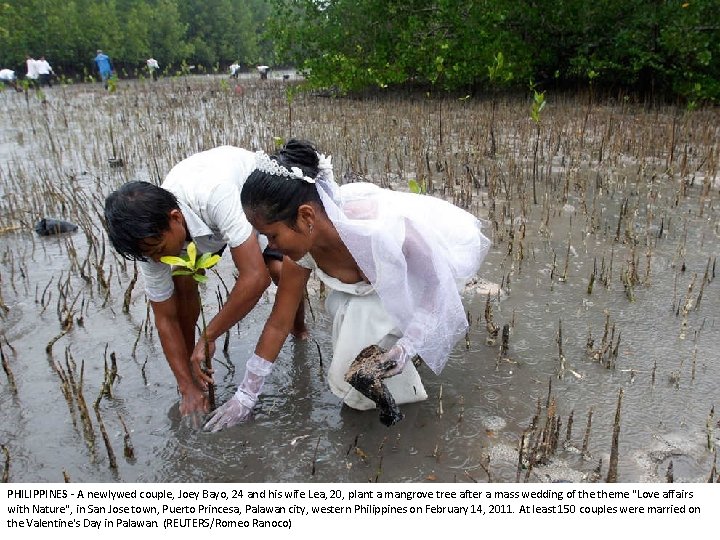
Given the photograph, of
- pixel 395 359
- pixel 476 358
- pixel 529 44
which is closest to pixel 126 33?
pixel 529 44

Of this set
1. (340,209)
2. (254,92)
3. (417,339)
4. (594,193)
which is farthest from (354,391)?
(254,92)

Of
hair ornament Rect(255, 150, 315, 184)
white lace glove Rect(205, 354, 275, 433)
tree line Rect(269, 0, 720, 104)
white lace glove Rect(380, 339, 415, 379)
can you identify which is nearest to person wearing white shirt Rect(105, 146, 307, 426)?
white lace glove Rect(205, 354, 275, 433)

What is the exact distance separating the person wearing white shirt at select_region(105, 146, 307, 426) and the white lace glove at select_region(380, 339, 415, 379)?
0.54m

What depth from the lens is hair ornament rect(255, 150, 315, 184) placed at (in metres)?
2.04

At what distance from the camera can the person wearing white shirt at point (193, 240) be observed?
6.88ft

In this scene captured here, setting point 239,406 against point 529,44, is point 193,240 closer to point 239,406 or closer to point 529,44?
point 239,406

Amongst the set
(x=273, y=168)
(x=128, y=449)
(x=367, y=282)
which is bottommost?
(x=128, y=449)

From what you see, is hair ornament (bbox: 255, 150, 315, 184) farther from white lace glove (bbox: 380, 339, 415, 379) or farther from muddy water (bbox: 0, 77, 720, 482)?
muddy water (bbox: 0, 77, 720, 482)

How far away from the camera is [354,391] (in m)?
2.40

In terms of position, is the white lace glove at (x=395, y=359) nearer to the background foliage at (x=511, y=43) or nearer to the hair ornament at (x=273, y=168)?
the hair ornament at (x=273, y=168)

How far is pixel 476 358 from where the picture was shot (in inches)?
112

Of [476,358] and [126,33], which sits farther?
[126,33]

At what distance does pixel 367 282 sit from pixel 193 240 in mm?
687

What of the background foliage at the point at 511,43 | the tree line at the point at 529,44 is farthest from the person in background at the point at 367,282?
the tree line at the point at 529,44
